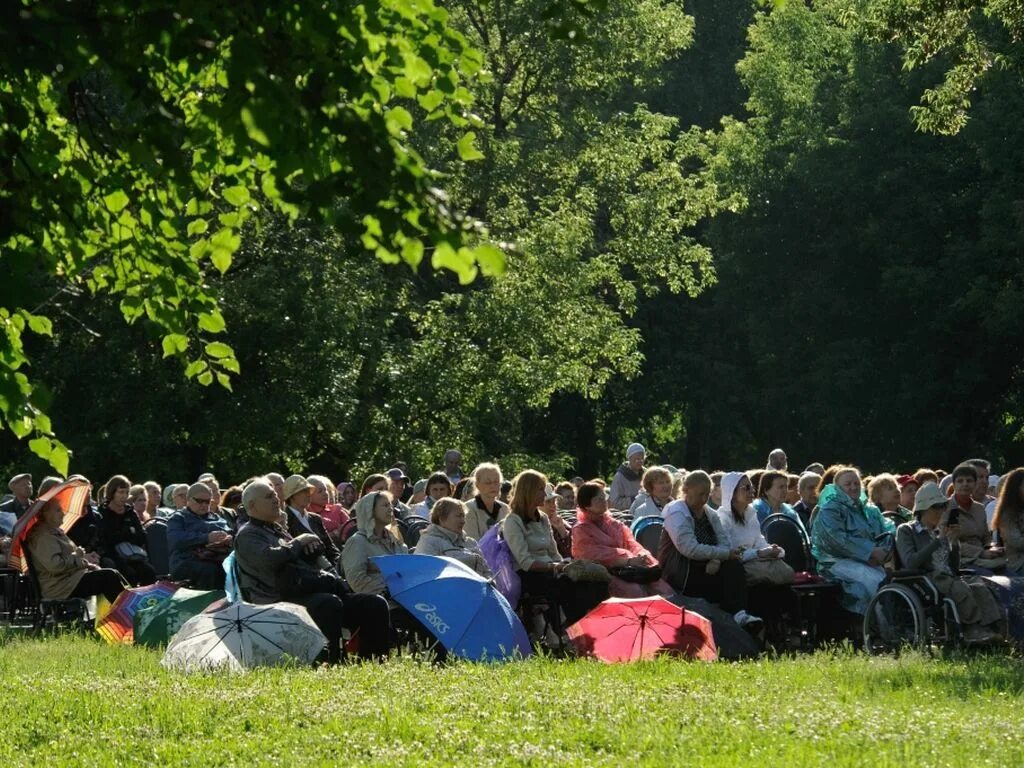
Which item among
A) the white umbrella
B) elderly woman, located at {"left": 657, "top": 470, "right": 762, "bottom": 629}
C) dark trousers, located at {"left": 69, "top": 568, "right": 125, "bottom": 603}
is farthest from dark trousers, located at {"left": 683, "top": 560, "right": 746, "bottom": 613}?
dark trousers, located at {"left": 69, "top": 568, "right": 125, "bottom": 603}

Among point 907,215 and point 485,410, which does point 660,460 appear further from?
point 485,410

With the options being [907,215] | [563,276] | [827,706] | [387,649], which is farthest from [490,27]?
[827,706]

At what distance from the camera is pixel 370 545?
14266 millimetres

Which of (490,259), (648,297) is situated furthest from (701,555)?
(648,297)

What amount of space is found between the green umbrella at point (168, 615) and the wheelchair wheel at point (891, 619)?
5.15 metres

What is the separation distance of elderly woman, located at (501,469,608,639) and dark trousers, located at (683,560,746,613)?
0.73 meters

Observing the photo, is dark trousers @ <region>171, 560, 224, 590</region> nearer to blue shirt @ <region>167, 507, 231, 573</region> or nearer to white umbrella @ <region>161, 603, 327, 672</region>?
blue shirt @ <region>167, 507, 231, 573</region>

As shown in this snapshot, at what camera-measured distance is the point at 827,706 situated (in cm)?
1018

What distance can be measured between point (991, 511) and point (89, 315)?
1860 centimetres

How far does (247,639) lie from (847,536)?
5687mm

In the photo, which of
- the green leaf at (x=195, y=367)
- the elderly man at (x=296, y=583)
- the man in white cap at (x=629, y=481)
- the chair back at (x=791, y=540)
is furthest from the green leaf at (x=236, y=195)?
the man in white cap at (x=629, y=481)

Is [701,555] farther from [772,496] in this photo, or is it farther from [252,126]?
[252,126]

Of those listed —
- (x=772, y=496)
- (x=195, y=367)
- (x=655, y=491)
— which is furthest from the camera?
(x=655, y=491)

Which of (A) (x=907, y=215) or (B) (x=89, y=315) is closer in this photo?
(B) (x=89, y=315)
